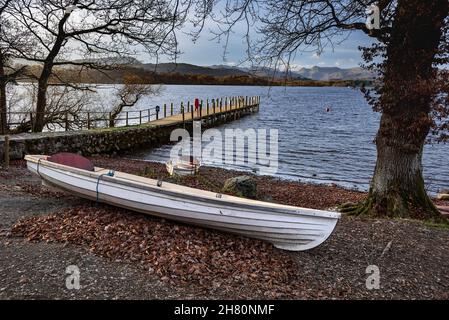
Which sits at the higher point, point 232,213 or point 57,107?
point 57,107

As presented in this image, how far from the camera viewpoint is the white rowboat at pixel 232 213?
594 cm

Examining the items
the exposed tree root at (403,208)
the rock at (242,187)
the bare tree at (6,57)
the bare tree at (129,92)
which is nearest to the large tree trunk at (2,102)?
the bare tree at (6,57)

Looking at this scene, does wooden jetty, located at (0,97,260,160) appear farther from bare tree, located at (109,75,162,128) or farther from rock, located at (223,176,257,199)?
rock, located at (223,176,257,199)

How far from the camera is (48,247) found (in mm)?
6125

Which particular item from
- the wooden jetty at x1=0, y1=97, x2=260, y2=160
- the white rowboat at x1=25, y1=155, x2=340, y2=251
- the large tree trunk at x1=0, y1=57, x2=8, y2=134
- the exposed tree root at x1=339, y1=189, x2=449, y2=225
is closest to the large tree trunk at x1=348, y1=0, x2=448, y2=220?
the exposed tree root at x1=339, y1=189, x2=449, y2=225

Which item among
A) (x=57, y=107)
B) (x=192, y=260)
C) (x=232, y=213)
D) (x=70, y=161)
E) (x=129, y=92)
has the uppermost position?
(x=129, y=92)

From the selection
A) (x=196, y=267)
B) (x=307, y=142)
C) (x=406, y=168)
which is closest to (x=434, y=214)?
(x=406, y=168)

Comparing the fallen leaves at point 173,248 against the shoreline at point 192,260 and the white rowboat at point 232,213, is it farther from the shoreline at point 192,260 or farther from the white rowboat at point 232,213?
the white rowboat at point 232,213

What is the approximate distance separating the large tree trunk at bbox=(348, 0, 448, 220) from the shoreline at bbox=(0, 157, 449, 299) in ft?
5.03

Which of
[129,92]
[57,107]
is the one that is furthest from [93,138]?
[129,92]

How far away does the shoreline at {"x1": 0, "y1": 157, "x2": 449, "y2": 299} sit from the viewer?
507cm

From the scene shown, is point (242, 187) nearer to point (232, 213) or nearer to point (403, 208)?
point (403, 208)

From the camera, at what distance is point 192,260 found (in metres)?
5.70

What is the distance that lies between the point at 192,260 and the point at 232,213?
90 cm
